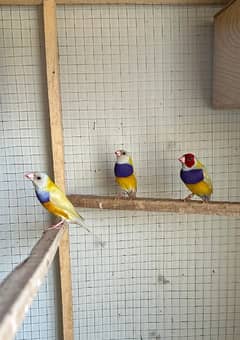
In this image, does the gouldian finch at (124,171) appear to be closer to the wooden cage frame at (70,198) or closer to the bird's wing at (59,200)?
the wooden cage frame at (70,198)

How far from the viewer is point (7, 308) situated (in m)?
0.56

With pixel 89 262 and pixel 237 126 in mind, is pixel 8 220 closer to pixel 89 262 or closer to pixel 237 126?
pixel 89 262

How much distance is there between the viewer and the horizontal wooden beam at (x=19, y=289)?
1.76 feet

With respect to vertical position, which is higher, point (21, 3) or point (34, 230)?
point (21, 3)

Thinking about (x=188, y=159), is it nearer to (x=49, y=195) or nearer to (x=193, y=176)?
(x=193, y=176)

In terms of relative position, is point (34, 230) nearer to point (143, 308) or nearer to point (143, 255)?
point (143, 255)

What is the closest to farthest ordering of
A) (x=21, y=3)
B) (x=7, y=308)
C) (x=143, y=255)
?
1. (x=7, y=308)
2. (x=21, y=3)
3. (x=143, y=255)

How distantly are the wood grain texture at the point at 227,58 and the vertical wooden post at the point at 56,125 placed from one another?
1.98 feet

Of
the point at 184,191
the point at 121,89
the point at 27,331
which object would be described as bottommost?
the point at 27,331

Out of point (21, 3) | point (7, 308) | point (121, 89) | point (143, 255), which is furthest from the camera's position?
point (143, 255)

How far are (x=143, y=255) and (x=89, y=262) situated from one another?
0.24 m

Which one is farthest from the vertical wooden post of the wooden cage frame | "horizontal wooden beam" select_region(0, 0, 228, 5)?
"horizontal wooden beam" select_region(0, 0, 228, 5)

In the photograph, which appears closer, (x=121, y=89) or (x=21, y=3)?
(x=21, y=3)

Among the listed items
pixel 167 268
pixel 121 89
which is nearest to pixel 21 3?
pixel 121 89
